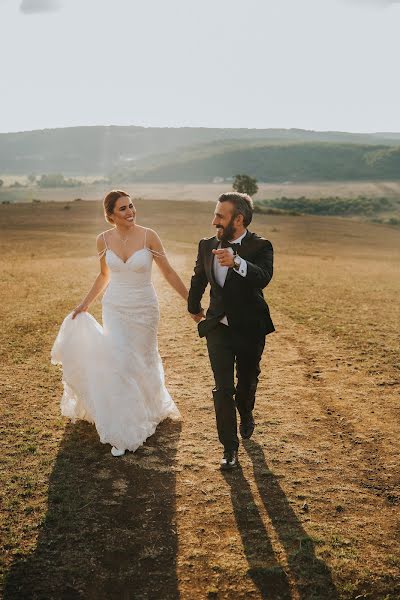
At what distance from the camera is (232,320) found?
598 centimetres

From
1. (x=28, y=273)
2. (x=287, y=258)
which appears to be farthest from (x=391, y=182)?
(x=28, y=273)

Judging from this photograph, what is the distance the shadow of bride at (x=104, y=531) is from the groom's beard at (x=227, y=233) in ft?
8.71

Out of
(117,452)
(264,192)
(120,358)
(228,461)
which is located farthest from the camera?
(264,192)

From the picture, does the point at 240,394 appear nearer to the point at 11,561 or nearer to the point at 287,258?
the point at 11,561

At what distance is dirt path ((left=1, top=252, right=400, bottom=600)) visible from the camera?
14.4 feet

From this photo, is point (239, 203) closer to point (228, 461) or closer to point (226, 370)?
point (226, 370)

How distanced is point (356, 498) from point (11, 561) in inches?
133

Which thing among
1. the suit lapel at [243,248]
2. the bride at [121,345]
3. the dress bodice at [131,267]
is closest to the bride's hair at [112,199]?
the bride at [121,345]

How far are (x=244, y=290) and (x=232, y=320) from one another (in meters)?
0.36

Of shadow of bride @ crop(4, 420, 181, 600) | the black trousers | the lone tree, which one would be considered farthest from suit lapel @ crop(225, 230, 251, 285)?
the lone tree

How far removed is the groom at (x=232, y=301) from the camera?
575 centimetres

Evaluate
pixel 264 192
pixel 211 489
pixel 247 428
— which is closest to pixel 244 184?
pixel 264 192

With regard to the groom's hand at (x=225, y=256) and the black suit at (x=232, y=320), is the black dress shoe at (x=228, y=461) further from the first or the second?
the groom's hand at (x=225, y=256)

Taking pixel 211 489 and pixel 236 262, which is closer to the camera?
pixel 236 262
